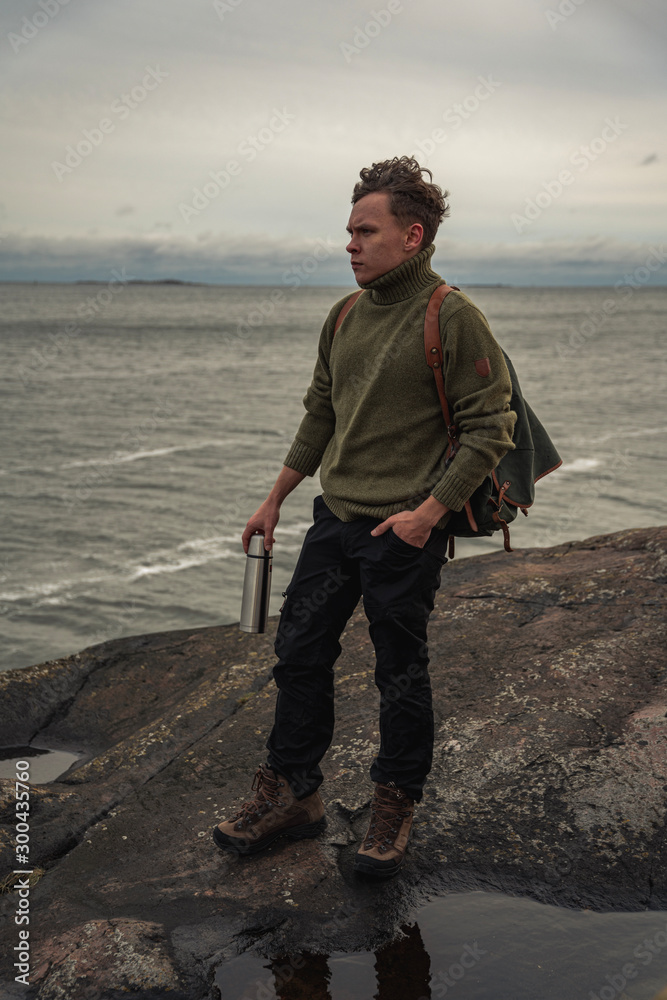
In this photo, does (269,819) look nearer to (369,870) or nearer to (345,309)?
(369,870)

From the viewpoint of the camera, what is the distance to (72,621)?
33.5 feet

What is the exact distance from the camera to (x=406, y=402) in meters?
3.11

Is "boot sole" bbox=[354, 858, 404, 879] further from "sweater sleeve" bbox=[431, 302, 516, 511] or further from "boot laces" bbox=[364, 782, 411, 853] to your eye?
"sweater sleeve" bbox=[431, 302, 516, 511]

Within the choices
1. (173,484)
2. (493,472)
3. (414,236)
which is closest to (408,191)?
(414,236)

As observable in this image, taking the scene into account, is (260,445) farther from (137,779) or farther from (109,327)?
(109,327)

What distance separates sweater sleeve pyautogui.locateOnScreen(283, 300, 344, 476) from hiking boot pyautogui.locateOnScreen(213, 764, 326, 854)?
1237 millimetres

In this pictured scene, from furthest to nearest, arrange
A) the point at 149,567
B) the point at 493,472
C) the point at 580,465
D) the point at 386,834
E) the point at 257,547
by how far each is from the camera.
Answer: the point at 580,465 → the point at 149,567 → the point at 257,547 → the point at 386,834 → the point at 493,472

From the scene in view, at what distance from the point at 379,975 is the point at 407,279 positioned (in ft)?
7.65

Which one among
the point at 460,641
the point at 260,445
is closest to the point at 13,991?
the point at 460,641

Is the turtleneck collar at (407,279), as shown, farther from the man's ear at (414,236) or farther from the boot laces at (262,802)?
the boot laces at (262,802)

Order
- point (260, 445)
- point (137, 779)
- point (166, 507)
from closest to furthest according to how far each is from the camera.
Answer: point (137, 779)
point (166, 507)
point (260, 445)

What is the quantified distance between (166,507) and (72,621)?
182 inches

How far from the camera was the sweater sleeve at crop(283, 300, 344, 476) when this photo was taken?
3504mm

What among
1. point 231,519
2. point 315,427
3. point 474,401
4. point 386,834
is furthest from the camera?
point 231,519
